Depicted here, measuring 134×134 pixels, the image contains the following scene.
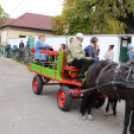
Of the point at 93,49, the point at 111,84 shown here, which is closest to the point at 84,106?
the point at 111,84

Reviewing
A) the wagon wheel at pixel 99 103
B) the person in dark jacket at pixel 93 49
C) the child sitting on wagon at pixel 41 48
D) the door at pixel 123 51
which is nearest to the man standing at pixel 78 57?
the person in dark jacket at pixel 93 49

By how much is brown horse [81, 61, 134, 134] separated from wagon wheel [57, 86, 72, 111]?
41cm

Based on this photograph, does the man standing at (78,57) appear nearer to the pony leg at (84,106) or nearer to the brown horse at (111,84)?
the brown horse at (111,84)

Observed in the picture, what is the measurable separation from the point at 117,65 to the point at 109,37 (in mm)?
6229

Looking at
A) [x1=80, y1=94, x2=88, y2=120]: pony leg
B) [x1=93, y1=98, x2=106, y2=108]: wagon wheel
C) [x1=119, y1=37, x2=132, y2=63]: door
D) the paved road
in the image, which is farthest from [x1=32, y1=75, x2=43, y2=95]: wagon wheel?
[x1=119, y1=37, x2=132, y2=63]: door

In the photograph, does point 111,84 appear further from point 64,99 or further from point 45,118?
point 45,118

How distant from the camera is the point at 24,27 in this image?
29.6 metres

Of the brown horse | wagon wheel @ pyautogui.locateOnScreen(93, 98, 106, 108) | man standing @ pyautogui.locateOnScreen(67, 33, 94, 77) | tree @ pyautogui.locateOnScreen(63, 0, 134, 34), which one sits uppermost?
tree @ pyautogui.locateOnScreen(63, 0, 134, 34)

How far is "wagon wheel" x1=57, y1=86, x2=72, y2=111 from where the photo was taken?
194 inches

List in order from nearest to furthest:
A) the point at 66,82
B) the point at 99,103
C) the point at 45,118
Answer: the point at 45,118
the point at 66,82
the point at 99,103

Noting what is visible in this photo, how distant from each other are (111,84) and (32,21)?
1176 inches

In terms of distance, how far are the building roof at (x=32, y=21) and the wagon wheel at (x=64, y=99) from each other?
25.4 metres

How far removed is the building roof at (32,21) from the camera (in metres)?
29.5

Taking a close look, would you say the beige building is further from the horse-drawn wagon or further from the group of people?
the group of people
